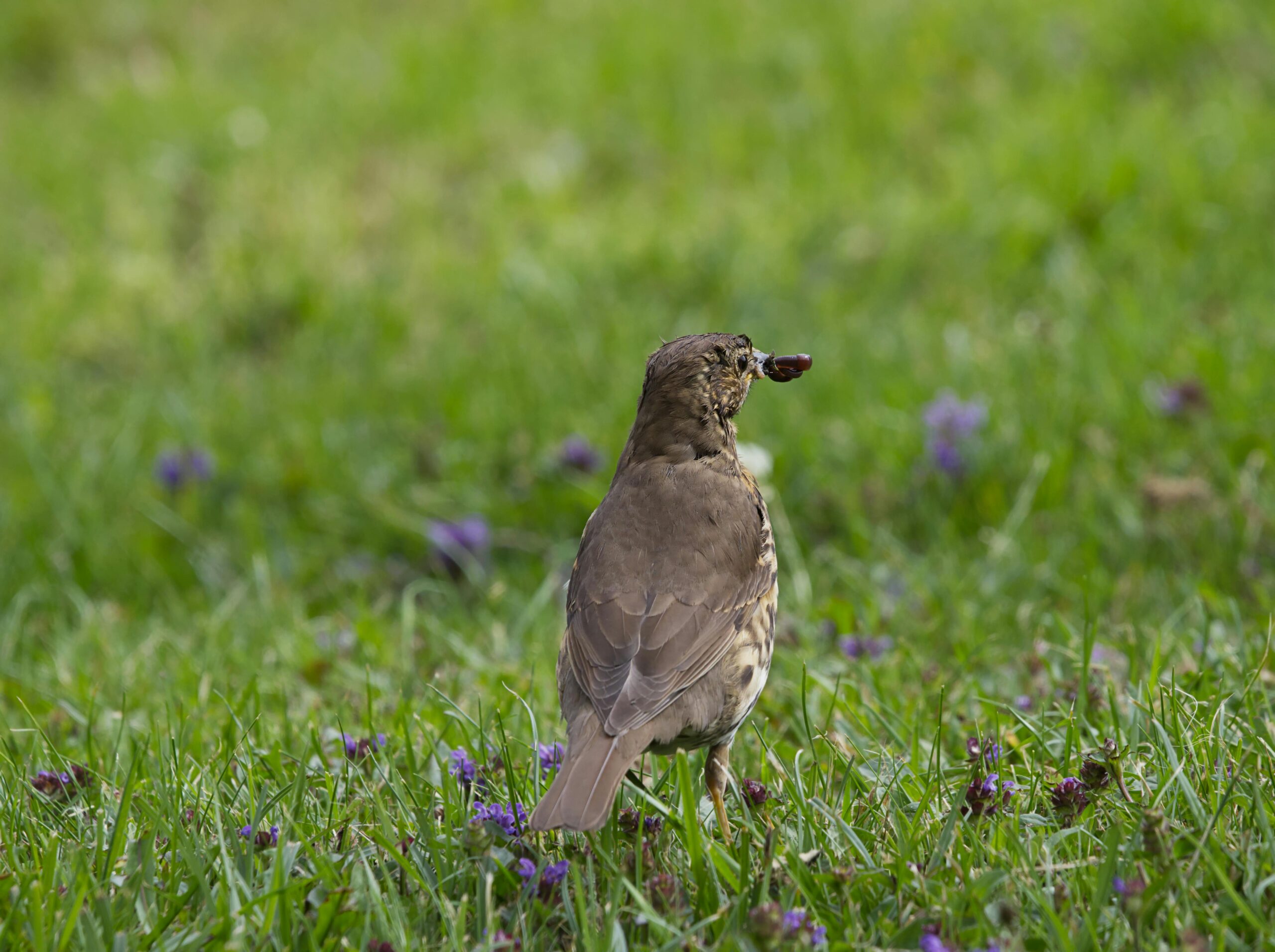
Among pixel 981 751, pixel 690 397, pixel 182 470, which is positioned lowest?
pixel 182 470

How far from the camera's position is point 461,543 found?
5.59 meters

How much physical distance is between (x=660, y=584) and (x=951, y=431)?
240 centimetres

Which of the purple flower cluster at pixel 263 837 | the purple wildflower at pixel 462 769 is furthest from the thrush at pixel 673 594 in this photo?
the purple flower cluster at pixel 263 837

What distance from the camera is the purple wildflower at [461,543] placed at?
18.3 feet

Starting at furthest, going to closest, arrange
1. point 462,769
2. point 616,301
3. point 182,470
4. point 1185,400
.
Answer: point 616,301 → point 182,470 → point 1185,400 → point 462,769

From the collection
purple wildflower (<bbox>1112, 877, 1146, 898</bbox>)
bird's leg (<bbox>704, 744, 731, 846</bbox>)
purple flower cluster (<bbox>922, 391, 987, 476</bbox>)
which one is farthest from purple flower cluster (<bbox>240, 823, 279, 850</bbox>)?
purple flower cluster (<bbox>922, 391, 987, 476</bbox>)

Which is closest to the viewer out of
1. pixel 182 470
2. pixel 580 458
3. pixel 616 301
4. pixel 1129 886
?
pixel 1129 886

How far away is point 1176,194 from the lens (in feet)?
24.1

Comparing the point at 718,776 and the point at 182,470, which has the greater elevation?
the point at 718,776

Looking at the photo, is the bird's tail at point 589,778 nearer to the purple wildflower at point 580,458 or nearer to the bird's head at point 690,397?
the bird's head at point 690,397

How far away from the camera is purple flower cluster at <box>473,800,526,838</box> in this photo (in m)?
2.95

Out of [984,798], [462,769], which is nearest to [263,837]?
[462,769]

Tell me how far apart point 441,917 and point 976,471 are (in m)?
3.30

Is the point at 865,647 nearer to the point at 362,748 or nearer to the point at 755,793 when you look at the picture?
the point at 755,793
